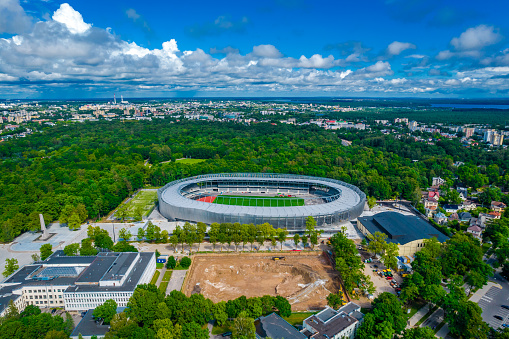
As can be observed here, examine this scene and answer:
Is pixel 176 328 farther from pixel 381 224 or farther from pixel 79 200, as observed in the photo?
pixel 79 200

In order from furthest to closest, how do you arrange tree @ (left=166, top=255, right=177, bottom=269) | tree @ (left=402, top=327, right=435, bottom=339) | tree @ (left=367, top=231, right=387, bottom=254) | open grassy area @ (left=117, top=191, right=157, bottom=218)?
open grassy area @ (left=117, top=191, right=157, bottom=218), tree @ (left=367, top=231, right=387, bottom=254), tree @ (left=166, top=255, right=177, bottom=269), tree @ (left=402, top=327, right=435, bottom=339)

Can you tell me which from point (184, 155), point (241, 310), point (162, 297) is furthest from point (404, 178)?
point (184, 155)

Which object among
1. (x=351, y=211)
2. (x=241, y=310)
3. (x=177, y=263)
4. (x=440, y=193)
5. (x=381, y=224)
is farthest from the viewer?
(x=440, y=193)

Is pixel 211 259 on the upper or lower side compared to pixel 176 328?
lower

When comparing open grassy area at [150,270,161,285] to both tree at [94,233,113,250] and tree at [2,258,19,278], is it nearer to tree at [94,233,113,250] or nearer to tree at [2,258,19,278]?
tree at [94,233,113,250]

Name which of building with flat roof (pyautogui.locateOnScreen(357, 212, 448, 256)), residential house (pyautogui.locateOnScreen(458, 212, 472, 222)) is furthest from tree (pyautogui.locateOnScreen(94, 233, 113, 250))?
residential house (pyautogui.locateOnScreen(458, 212, 472, 222))

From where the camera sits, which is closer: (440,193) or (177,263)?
(177,263)

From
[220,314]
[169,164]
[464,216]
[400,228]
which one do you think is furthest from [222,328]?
[169,164]
